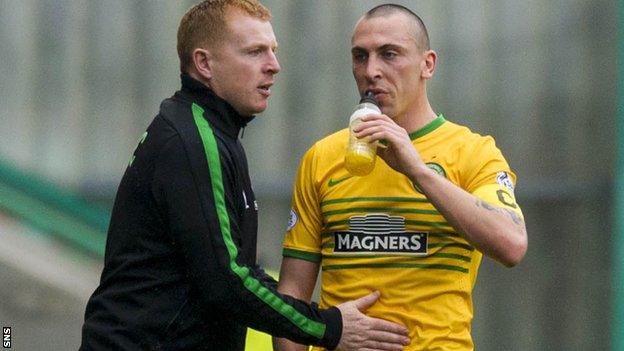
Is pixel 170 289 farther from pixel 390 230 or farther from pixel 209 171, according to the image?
pixel 390 230

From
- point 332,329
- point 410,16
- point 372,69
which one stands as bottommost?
point 332,329

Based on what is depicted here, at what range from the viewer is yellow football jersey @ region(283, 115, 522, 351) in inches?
164

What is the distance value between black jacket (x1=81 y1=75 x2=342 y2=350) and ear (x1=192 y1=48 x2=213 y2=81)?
12 cm

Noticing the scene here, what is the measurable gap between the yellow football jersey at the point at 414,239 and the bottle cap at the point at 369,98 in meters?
0.18

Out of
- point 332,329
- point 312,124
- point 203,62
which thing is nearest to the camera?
point 332,329

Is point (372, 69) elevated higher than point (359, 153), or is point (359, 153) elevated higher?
point (372, 69)

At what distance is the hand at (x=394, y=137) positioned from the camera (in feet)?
13.1

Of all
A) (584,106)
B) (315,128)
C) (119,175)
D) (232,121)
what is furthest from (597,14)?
(232,121)

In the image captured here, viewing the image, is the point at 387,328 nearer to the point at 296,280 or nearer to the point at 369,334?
the point at 369,334

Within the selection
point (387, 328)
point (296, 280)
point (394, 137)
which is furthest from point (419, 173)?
point (296, 280)

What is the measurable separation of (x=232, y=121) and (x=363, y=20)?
55 cm

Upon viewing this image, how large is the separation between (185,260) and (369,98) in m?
0.74

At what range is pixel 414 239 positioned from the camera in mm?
4188

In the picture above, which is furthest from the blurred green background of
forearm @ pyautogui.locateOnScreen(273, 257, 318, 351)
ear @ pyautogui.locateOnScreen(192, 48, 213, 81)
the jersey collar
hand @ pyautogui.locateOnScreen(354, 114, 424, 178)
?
hand @ pyautogui.locateOnScreen(354, 114, 424, 178)
